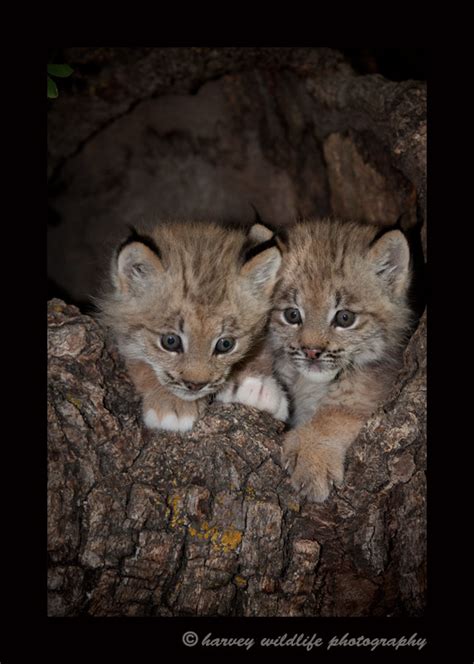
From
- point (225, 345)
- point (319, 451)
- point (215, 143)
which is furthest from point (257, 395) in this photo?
point (215, 143)

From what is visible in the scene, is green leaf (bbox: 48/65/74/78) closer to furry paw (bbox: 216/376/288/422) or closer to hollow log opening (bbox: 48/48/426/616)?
hollow log opening (bbox: 48/48/426/616)

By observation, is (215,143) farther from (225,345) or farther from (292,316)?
(225,345)

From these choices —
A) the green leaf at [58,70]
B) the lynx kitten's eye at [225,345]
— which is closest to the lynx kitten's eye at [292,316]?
the lynx kitten's eye at [225,345]

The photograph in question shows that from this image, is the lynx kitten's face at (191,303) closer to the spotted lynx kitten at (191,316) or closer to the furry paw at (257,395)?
the spotted lynx kitten at (191,316)

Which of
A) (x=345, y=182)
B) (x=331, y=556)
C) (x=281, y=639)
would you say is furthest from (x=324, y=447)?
(x=345, y=182)

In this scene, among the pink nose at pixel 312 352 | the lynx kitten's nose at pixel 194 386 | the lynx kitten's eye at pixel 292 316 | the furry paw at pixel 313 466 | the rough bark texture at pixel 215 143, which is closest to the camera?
the furry paw at pixel 313 466

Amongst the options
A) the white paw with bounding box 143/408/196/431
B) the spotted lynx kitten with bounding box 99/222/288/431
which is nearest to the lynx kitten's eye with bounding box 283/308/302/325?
the spotted lynx kitten with bounding box 99/222/288/431
